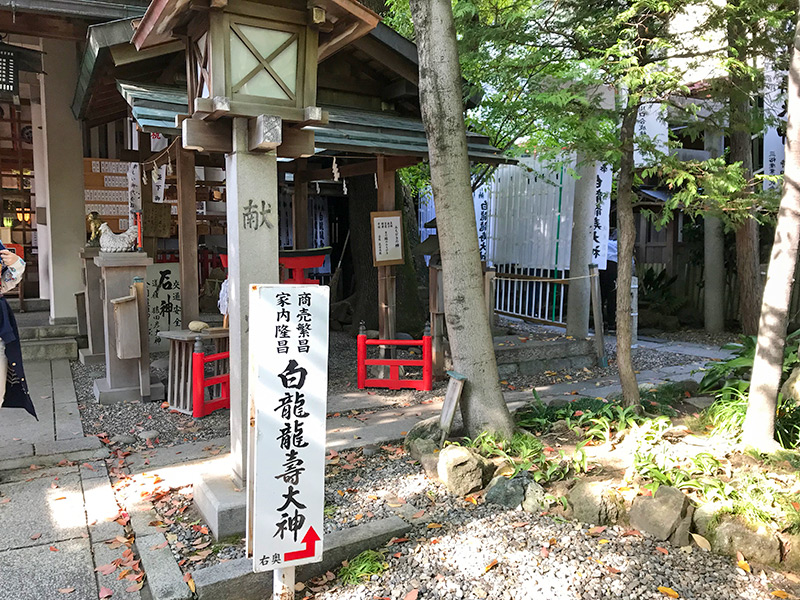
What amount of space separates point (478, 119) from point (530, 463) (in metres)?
8.14

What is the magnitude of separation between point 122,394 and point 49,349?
3323 millimetres

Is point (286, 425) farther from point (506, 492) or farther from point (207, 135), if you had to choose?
point (207, 135)

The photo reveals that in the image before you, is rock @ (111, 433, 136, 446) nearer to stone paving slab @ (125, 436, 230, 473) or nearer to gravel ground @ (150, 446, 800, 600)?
stone paving slab @ (125, 436, 230, 473)

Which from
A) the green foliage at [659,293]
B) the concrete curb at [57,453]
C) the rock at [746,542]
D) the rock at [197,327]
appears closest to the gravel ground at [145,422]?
the concrete curb at [57,453]

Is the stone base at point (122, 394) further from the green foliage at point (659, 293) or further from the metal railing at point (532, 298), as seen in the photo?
the green foliage at point (659, 293)

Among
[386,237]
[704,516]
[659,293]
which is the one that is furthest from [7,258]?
[659,293]

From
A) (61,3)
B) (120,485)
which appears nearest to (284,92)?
(120,485)

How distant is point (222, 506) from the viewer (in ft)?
13.3

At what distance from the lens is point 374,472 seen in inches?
208

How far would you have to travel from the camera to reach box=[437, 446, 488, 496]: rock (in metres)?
4.67

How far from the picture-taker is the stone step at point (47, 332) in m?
10.0

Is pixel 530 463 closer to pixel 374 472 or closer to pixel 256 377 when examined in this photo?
pixel 374 472

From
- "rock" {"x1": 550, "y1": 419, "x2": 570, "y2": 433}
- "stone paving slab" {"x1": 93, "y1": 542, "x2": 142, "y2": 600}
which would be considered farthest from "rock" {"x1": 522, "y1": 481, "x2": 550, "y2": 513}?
"stone paving slab" {"x1": 93, "y1": 542, "x2": 142, "y2": 600}

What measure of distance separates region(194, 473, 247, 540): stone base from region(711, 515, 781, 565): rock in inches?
121
